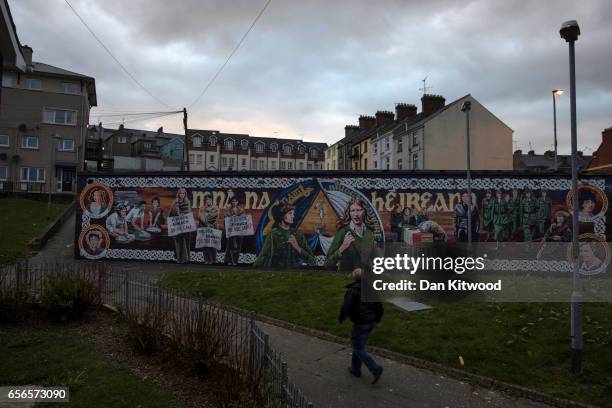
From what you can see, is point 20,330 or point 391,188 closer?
point 20,330

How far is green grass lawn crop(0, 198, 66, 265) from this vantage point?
780 inches

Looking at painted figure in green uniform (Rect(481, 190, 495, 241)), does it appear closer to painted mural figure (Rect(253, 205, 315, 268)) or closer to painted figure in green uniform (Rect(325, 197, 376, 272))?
painted figure in green uniform (Rect(325, 197, 376, 272))

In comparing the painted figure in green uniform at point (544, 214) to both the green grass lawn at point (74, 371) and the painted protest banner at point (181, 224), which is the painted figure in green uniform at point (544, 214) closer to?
the painted protest banner at point (181, 224)

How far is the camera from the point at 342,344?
28.5ft

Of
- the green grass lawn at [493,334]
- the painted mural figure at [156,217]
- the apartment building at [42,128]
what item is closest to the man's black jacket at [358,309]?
the green grass lawn at [493,334]

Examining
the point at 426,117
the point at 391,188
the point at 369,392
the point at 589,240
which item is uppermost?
the point at 426,117

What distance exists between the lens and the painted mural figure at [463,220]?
18047 millimetres

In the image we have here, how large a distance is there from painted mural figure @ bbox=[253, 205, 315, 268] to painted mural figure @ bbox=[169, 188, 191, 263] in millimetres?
3297

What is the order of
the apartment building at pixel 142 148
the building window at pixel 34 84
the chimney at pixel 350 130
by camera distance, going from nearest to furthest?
the building window at pixel 34 84 → the chimney at pixel 350 130 → the apartment building at pixel 142 148

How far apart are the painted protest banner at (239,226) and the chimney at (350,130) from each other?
5256 cm

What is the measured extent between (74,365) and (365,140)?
5681cm

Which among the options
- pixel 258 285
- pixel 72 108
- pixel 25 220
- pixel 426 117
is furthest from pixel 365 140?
pixel 258 285

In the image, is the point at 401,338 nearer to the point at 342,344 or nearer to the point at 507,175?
the point at 342,344

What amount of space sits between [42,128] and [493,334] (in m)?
46.5
